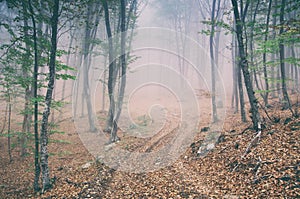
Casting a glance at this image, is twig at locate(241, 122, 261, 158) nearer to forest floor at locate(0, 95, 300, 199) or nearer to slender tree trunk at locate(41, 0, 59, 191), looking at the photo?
forest floor at locate(0, 95, 300, 199)

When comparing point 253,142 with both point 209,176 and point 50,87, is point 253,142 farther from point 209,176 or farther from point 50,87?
point 50,87

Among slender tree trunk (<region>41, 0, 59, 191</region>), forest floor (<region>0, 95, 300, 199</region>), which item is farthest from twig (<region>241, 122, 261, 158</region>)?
slender tree trunk (<region>41, 0, 59, 191</region>)

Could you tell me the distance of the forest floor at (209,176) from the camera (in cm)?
629

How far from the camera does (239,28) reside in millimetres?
9258

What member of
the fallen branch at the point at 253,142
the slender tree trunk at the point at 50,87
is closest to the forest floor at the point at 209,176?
the fallen branch at the point at 253,142

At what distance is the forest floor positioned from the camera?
6.29m

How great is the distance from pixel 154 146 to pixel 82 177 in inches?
201

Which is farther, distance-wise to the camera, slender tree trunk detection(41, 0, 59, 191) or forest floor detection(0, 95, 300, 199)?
slender tree trunk detection(41, 0, 59, 191)

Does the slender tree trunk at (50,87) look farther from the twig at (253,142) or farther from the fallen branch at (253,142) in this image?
the twig at (253,142)

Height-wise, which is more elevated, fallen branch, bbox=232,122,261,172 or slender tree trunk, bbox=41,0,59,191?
slender tree trunk, bbox=41,0,59,191

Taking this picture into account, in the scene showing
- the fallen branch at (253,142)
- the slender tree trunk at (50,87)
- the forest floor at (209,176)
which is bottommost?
the forest floor at (209,176)

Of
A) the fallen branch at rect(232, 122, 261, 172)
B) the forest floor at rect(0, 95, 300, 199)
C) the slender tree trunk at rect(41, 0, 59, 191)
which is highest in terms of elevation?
the slender tree trunk at rect(41, 0, 59, 191)

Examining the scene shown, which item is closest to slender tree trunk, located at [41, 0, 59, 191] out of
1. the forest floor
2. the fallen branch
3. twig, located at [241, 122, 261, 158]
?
the forest floor

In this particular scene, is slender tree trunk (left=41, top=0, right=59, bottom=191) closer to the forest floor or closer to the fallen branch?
the forest floor
